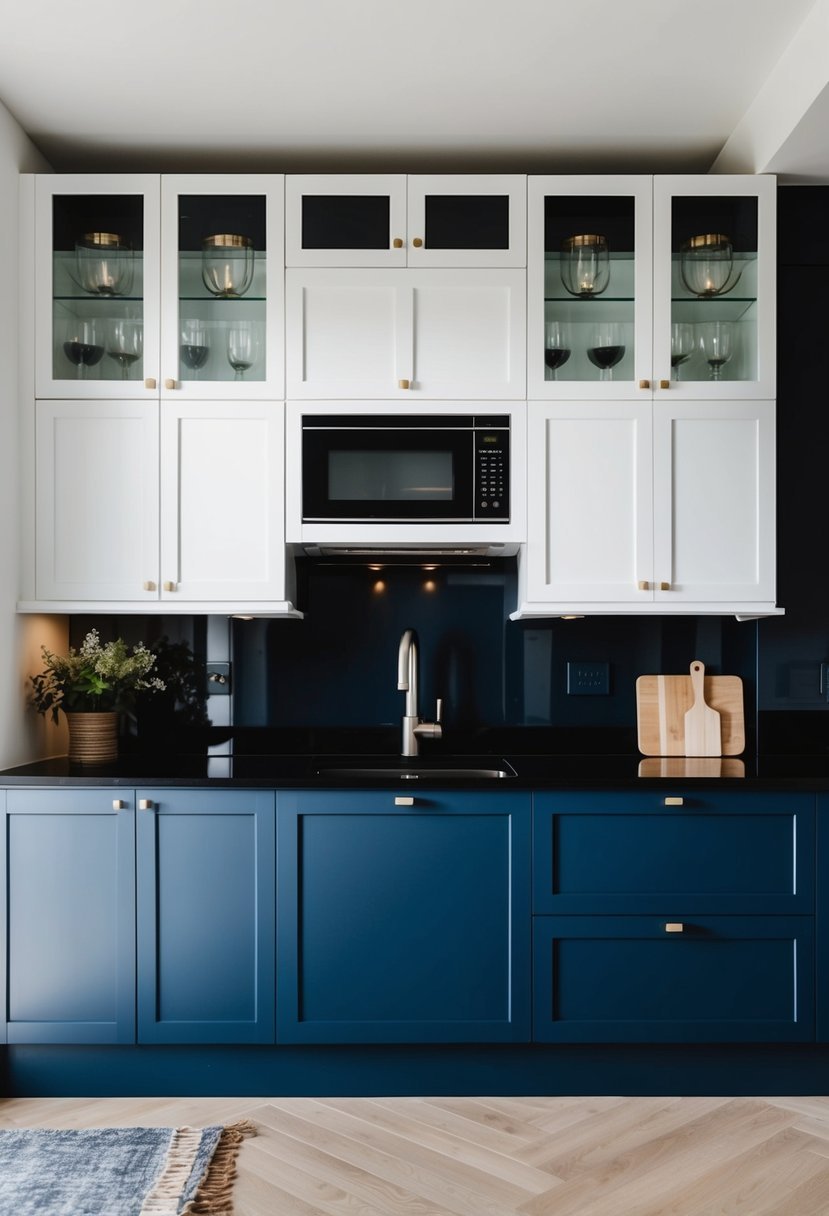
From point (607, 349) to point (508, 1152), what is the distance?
2.17 meters

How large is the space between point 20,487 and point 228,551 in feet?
2.10

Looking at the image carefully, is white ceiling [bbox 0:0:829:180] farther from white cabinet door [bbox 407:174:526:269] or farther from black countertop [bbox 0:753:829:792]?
black countertop [bbox 0:753:829:792]

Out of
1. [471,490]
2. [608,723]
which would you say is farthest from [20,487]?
[608,723]

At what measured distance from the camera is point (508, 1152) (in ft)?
7.51

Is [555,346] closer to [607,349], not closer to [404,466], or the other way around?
[607,349]

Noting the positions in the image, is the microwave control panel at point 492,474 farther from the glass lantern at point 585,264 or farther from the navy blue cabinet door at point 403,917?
the navy blue cabinet door at point 403,917

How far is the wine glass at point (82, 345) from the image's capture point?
2.84m

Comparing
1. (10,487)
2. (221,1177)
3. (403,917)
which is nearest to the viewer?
(221,1177)

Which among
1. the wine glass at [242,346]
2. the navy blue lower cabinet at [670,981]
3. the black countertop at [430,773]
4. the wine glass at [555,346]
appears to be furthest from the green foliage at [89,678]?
the wine glass at [555,346]

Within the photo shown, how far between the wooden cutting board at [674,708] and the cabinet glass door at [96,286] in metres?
1.80

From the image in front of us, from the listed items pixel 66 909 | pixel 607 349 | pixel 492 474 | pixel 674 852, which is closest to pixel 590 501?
pixel 492 474

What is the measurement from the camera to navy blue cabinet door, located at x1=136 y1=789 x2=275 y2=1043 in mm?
2525

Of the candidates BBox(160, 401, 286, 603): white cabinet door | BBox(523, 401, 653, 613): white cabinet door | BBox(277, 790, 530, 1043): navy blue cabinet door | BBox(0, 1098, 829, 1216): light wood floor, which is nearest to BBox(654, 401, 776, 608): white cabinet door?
BBox(523, 401, 653, 613): white cabinet door

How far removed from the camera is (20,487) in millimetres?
2818
